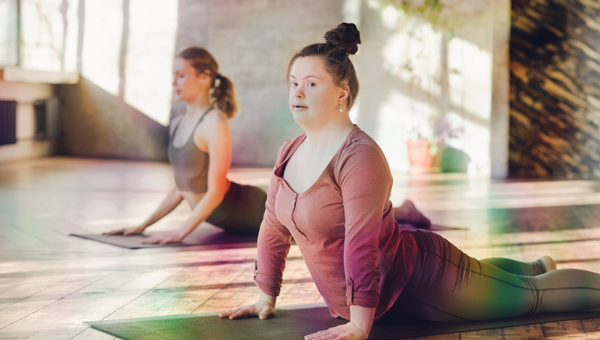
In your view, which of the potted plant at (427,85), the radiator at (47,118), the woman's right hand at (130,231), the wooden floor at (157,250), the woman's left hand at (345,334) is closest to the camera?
the woman's left hand at (345,334)

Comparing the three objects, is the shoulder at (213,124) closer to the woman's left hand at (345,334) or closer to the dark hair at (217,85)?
the dark hair at (217,85)

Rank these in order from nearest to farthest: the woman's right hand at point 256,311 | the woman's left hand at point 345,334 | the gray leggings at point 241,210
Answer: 1. the woman's left hand at point 345,334
2. the woman's right hand at point 256,311
3. the gray leggings at point 241,210

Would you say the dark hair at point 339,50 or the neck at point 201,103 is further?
the neck at point 201,103

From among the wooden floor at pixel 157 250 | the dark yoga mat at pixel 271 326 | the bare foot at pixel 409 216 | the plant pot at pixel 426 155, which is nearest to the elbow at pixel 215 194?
the wooden floor at pixel 157 250

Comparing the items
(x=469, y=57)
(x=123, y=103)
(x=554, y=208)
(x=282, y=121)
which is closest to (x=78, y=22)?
(x=123, y=103)

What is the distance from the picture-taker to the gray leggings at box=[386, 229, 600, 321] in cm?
189

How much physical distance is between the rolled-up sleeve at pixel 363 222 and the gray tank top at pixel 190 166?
5.94ft

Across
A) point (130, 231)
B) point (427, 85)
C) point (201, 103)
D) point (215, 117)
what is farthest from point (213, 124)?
point (427, 85)

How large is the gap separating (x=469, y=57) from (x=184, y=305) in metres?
5.65

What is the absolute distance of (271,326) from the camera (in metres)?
1.96

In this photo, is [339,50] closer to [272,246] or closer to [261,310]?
[272,246]

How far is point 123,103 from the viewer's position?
8773 millimetres

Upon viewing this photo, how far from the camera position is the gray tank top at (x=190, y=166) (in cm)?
340

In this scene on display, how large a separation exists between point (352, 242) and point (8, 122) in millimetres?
7087
